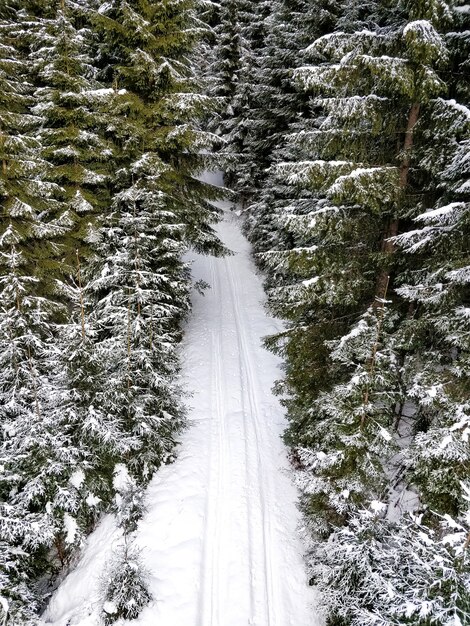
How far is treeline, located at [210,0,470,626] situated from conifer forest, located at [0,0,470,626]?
0.05 meters

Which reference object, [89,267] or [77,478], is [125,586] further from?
[89,267]

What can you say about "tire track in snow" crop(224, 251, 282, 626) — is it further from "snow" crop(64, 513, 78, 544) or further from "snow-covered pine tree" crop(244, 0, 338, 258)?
"snow" crop(64, 513, 78, 544)

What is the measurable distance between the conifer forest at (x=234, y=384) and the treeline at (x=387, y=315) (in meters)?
0.05

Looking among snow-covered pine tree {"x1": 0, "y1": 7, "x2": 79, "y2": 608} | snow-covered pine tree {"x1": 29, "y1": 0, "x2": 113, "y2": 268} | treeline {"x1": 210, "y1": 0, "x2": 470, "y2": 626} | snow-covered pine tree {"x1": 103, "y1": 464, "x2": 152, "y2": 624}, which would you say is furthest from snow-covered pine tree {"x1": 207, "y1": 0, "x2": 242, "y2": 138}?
snow-covered pine tree {"x1": 103, "y1": 464, "x2": 152, "y2": 624}

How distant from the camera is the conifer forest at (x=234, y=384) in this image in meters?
6.40

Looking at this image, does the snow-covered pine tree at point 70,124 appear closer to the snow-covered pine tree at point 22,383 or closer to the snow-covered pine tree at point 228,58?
the snow-covered pine tree at point 22,383

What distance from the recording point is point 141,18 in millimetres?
11734

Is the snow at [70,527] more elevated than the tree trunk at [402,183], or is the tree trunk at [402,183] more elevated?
the tree trunk at [402,183]

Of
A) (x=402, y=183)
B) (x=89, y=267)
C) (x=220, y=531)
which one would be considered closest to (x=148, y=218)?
(x=89, y=267)

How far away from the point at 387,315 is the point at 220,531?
6509 millimetres

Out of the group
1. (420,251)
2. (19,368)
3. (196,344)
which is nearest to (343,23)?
(420,251)

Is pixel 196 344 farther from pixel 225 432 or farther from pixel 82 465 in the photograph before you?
pixel 82 465

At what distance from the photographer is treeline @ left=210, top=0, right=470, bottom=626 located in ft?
19.0

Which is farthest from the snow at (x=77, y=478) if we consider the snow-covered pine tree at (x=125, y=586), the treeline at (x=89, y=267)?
the snow-covered pine tree at (x=125, y=586)
